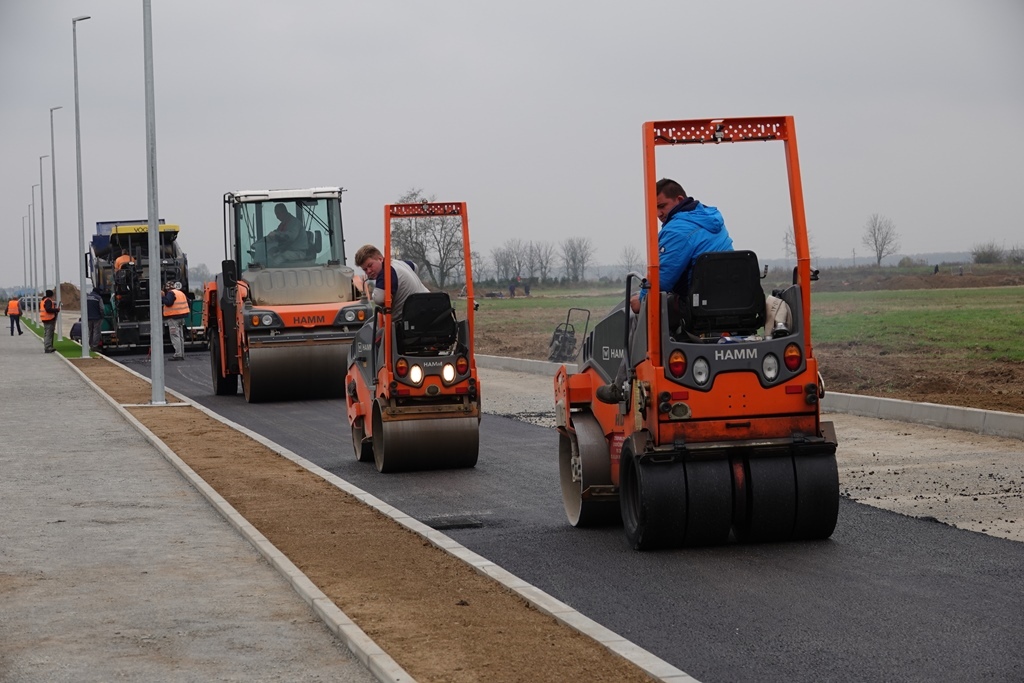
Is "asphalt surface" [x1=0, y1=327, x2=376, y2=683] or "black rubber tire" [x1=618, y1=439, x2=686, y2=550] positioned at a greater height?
"black rubber tire" [x1=618, y1=439, x2=686, y2=550]

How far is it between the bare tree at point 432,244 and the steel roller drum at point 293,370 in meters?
2.54

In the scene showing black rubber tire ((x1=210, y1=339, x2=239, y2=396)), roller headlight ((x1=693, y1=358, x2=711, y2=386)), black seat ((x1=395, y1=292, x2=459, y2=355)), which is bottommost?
black rubber tire ((x1=210, y1=339, x2=239, y2=396))

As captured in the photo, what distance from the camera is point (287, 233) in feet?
76.7

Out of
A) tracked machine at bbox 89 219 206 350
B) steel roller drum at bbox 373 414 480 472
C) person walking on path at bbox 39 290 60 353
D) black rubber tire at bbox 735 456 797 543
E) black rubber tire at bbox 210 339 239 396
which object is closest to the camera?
black rubber tire at bbox 735 456 797 543

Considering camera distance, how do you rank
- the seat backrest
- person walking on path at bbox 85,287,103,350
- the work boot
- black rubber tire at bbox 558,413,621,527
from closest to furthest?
the seat backrest → the work boot → black rubber tire at bbox 558,413,621,527 → person walking on path at bbox 85,287,103,350

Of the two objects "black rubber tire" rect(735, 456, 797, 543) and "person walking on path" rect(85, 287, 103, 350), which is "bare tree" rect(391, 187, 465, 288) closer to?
"black rubber tire" rect(735, 456, 797, 543)

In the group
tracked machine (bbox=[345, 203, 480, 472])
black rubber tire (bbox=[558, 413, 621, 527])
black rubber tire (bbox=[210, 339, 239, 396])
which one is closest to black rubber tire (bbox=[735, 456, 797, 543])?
black rubber tire (bbox=[558, 413, 621, 527])

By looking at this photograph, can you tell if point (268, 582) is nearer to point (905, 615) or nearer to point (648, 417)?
point (648, 417)

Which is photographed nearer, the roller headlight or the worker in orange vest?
the roller headlight

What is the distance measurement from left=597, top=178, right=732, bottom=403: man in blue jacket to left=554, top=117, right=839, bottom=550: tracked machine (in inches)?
A: 4.4

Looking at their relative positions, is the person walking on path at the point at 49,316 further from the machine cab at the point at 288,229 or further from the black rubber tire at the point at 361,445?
the black rubber tire at the point at 361,445

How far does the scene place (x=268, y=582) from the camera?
803 centimetres

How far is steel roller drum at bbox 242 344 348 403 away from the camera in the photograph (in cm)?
2191

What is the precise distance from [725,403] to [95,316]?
113ft
